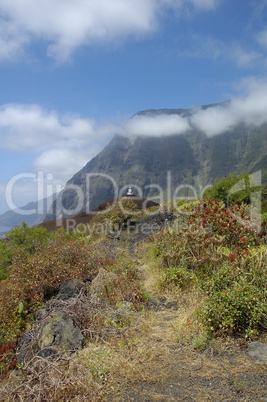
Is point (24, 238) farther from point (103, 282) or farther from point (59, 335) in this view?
point (59, 335)

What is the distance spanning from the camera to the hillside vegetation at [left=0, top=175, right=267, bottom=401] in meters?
3.29

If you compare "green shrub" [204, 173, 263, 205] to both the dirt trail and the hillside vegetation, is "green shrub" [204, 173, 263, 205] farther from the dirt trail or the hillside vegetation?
the dirt trail

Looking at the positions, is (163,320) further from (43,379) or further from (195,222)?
(195,222)

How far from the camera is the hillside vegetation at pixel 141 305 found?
329 centimetres

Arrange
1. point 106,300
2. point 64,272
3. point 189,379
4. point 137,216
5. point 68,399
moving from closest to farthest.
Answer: point 68,399 < point 189,379 < point 106,300 < point 64,272 < point 137,216

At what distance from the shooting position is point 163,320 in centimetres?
489

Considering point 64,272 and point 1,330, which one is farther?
point 64,272

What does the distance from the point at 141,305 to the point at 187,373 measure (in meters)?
2.15

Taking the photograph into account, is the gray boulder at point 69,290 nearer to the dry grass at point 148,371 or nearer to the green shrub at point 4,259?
the dry grass at point 148,371

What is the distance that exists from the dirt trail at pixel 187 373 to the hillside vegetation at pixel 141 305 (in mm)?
28

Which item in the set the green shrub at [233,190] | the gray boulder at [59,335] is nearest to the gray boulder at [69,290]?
the gray boulder at [59,335]

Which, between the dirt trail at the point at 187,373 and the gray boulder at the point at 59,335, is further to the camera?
the gray boulder at the point at 59,335

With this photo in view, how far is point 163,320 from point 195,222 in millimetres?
3190

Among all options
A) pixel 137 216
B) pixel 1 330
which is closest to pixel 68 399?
pixel 1 330
